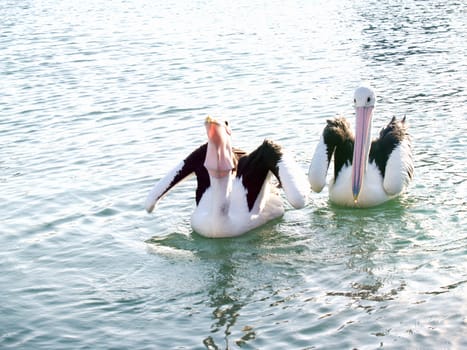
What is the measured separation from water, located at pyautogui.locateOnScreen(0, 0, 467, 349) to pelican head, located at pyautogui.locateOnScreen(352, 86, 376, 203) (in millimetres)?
300

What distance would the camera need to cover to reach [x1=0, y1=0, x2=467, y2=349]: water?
5383 mm

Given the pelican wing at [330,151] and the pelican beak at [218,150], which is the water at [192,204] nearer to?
the pelican wing at [330,151]

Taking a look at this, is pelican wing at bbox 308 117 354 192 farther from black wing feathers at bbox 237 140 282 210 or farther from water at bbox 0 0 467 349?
black wing feathers at bbox 237 140 282 210

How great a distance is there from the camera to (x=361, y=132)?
6.93 m

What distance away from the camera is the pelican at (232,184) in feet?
21.2

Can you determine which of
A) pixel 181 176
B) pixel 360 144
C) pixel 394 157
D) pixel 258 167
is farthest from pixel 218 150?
pixel 394 157

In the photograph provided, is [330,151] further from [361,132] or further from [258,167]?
[258,167]

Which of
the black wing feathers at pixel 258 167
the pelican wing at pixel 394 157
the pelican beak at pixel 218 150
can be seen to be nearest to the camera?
the pelican beak at pixel 218 150

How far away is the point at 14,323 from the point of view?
5598 mm

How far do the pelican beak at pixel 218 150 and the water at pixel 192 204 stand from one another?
0.54m

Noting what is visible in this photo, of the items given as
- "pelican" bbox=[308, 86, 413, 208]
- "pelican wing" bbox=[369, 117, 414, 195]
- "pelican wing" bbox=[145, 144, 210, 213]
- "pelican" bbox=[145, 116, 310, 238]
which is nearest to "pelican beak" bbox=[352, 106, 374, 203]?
"pelican" bbox=[308, 86, 413, 208]

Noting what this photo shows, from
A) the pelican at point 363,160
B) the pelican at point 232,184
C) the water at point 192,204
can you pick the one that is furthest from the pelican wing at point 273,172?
the pelican at point 363,160

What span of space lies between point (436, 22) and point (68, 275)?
1038 centimetres

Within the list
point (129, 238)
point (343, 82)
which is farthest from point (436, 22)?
point (129, 238)
